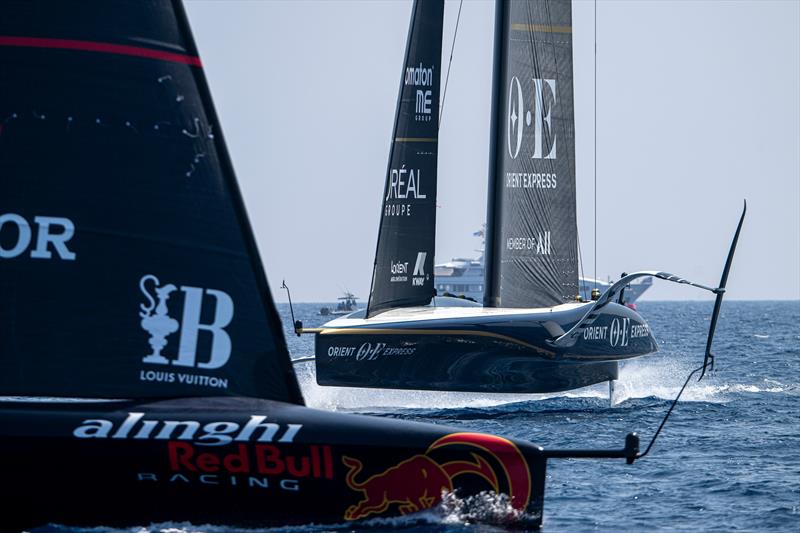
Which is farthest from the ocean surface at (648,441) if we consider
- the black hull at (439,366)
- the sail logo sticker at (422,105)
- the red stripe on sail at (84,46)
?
the sail logo sticker at (422,105)

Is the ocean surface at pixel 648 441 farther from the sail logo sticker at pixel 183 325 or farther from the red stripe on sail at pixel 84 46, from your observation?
the red stripe on sail at pixel 84 46

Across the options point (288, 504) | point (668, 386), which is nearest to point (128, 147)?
point (288, 504)

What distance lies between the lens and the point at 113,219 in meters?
8.27

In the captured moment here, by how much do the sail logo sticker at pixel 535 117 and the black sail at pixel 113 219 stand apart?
12.0 metres

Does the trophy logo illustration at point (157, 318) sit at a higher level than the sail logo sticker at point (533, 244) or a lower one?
lower

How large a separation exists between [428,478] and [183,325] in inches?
74.0

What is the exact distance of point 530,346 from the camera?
58.6 ft

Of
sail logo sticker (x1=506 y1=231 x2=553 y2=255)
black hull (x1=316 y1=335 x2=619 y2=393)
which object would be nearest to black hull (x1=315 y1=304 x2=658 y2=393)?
black hull (x1=316 y1=335 x2=619 y2=393)

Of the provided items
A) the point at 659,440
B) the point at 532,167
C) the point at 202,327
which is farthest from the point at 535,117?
the point at 202,327

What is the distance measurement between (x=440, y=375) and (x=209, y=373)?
378 inches

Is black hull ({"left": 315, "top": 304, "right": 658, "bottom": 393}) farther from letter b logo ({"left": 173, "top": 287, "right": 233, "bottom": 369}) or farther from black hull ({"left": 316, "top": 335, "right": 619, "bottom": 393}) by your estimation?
letter b logo ({"left": 173, "top": 287, "right": 233, "bottom": 369})

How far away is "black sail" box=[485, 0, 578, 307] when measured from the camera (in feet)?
64.6

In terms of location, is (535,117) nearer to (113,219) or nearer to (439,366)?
(439,366)

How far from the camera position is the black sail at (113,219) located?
819 cm
